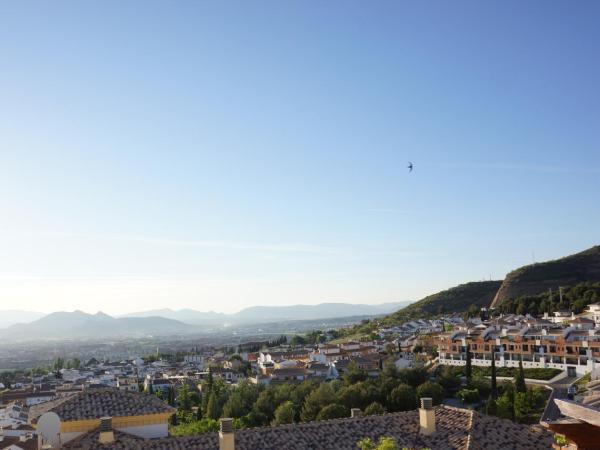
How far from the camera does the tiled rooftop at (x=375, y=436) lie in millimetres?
14078

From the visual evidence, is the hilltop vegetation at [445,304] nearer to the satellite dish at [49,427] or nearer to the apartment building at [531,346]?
the apartment building at [531,346]

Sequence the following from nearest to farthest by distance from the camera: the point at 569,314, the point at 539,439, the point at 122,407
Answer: the point at 539,439, the point at 122,407, the point at 569,314

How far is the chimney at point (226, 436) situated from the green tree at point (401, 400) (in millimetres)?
21357

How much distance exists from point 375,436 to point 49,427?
795 cm

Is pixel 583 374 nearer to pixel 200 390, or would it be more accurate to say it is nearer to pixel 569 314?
pixel 569 314

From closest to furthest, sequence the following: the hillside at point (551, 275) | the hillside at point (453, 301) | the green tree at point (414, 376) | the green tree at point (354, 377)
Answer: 1. the green tree at point (414, 376)
2. the green tree at point (354, 377)
3. the hillside at point (551, 275)
4. the hillside at point (453, 301)

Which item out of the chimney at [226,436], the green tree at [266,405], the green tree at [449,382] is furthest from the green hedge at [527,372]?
the chimney at [226,436]

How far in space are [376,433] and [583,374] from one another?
1272 inches

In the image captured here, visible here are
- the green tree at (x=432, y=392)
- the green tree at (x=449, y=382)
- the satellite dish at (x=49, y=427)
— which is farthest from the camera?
the green tree at (x=449, y=382)

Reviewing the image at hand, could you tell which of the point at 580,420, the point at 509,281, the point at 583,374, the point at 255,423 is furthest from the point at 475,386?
the point at 509,281

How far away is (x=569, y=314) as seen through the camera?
62.8 m

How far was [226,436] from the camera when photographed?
13.7 meters

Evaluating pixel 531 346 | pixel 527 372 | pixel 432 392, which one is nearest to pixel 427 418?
pixel 432 392

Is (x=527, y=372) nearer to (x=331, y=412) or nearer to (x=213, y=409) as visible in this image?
(x=331, y=412)
